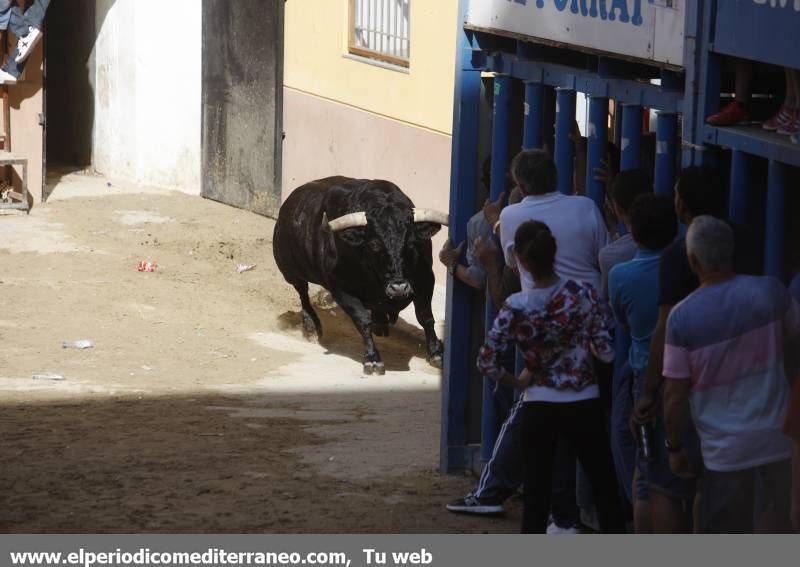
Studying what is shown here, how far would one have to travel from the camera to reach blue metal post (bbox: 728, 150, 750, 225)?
597cm

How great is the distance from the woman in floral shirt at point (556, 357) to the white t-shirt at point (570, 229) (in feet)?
1.57

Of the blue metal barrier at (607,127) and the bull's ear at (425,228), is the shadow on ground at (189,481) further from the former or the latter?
the bull's ear at (425,228)

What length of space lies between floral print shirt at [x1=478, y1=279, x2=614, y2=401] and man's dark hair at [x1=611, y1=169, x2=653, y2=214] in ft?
1.30

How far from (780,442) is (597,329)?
90cm

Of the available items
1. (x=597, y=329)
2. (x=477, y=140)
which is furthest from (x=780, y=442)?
(x=477, y=140)

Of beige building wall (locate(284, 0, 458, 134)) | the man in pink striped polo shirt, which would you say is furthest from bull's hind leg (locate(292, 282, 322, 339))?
the man in pink striped polo shirt

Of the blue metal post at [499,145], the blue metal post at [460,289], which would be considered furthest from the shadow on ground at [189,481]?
the blue metal post at [499,145]

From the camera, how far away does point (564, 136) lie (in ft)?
23.7

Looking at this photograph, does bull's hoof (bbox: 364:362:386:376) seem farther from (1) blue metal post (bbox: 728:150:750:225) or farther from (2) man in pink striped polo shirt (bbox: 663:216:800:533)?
(2) man in pink striped polo shirt (bbox: 663:216:800:533)

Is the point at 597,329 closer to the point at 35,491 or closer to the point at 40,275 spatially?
the point at 35,491

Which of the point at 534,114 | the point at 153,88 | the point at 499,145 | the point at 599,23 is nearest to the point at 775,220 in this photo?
the point at 599,23

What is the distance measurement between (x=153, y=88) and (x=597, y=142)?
14359mm

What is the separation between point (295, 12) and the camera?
18.1 metres

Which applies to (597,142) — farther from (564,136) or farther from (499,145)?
(499,145)
